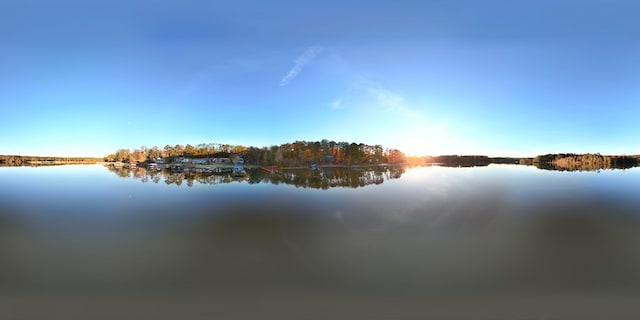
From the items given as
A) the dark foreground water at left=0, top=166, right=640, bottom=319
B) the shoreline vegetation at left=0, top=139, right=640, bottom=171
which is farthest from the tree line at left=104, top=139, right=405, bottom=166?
the dark foreground water at left=0, top=166, right=640, bottom=319

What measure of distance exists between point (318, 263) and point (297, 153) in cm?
8790

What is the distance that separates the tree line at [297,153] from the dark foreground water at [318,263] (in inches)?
2932

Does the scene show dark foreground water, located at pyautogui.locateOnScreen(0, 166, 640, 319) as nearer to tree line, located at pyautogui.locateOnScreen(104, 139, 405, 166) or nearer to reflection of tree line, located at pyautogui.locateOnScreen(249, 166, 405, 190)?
reflection of tree line, located at pyautogui.locateOnScreen(249, 166, 405, 190)

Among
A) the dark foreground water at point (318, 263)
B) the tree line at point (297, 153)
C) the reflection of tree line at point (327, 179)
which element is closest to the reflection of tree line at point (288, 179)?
the reflection of tree line at point (327, 179)

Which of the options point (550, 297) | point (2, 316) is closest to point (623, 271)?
point (550, 297)

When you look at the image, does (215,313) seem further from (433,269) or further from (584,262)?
(584,262)

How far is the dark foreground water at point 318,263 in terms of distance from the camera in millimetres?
8531

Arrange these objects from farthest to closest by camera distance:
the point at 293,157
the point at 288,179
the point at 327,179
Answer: the point at 293,157, the point at 288,179, the point at 327,179

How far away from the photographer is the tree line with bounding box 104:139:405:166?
97.4m

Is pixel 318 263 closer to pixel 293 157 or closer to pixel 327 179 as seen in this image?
pixel 327 179

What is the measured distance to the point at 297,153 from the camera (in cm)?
9931

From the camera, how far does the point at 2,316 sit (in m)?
7.87

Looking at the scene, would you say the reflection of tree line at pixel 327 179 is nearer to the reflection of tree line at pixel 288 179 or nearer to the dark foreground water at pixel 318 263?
the reflection of tree line at pixel 288 179

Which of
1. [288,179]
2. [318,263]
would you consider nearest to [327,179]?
[288,179]
